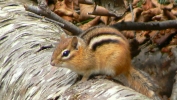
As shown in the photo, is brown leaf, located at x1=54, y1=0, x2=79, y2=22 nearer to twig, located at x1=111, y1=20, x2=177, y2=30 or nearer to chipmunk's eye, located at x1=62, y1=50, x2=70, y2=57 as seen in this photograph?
twig, located at x1=111, y1=20, x2=177, y2=30

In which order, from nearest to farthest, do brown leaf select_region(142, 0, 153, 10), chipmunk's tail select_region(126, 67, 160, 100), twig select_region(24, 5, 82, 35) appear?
chipmunk's tail select_region(126, 67, 160, 100) → twig select_region(24, 5, 82, 35) → brown leaf select_region(142, 0, 153, 10)

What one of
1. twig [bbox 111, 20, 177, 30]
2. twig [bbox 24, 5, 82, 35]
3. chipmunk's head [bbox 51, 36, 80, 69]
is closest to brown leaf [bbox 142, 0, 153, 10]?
twig [bbox 111, 20, 177, 30]

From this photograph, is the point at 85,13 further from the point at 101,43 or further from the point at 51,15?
the point at 101,43

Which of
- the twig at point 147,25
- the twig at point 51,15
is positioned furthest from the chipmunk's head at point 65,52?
the twig at point 147,25

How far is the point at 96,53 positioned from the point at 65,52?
218 mm

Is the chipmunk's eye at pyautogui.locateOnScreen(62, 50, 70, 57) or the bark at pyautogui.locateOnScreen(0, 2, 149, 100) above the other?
the chipmunk's eye at pyautogui.locateOnScreen(62, 50, 70, 57)

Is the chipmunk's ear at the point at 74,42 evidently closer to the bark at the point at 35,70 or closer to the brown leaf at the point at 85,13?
the bark at the point at 35,70

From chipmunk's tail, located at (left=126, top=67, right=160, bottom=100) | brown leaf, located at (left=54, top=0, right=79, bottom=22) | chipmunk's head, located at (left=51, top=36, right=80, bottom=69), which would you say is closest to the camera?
chipmunk's head, located at (left=51, top=36, right=80, bottom=69)

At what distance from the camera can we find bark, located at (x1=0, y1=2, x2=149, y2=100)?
3.15 m

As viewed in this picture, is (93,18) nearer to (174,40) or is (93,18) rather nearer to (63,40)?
(174,40)

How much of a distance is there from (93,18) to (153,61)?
0.96 meters

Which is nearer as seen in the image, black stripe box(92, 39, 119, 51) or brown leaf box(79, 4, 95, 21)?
black stripe box(92, 39, 119, 51)

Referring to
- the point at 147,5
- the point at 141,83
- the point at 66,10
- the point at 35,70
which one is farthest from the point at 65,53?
the point at 66,10

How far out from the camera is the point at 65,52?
352 cm
